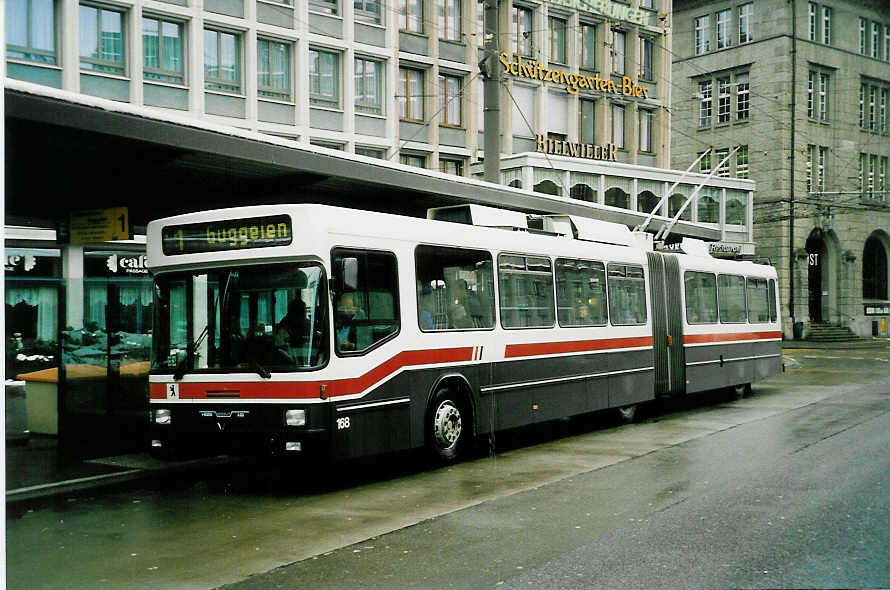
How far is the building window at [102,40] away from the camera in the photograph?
2833 cm

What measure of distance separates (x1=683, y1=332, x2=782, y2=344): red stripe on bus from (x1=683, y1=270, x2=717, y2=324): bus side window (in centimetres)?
27

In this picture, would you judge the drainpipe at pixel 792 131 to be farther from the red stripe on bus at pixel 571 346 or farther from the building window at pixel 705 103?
the red stripe on bus at pixel 571 346

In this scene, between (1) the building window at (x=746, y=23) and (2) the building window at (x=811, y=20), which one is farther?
(1) the building window at (x=746, y=23)

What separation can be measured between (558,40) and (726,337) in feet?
84.9

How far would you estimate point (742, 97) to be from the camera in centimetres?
5706

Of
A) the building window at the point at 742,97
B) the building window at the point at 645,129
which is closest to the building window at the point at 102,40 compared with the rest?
the building window at the point at 645,129

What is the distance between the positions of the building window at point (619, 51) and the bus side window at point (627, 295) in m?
30.7

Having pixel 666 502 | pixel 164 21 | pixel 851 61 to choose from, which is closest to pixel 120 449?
pixel 666 502

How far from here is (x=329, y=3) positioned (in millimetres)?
35031

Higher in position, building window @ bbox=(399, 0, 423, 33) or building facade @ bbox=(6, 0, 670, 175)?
building window @ bbox=(399, 0, 423, 33)

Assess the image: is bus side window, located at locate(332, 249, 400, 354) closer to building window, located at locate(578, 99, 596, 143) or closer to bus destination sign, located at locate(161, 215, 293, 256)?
bus destination sign, located at locate(161, 215, 293, 256)

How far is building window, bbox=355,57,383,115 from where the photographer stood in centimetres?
3594

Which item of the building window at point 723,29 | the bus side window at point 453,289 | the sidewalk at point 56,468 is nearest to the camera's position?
the sidewalk at point 56,468

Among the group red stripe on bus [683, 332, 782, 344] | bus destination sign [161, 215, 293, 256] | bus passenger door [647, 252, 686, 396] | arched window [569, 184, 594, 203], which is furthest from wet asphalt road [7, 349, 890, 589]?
arched window [569, 184, 594, 203]
